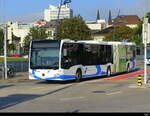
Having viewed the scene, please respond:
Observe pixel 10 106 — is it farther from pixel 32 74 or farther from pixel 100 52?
pixel 100 52

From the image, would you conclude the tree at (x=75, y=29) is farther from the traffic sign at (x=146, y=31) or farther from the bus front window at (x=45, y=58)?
the traffic sign at (x=146, y=31)

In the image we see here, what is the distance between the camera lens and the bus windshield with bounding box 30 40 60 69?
66.6 ft

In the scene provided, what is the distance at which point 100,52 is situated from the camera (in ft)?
82.3

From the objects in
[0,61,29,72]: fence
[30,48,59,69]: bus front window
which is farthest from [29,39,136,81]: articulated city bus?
[0,61,29,72]: fence

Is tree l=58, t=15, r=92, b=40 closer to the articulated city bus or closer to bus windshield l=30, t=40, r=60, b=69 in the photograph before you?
the articulated city bus

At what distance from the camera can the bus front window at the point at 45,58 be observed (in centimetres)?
2028

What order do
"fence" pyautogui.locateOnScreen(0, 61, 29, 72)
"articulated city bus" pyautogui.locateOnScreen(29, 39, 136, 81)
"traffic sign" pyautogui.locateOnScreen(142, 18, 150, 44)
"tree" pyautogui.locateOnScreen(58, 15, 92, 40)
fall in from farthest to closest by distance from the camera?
"tree" pyautogui.locateOnScreen(58, 15, 92, 40), "fence" pyautogui.locateOnScreen(0, 61, 29, 72), "articulated city bus" pyautogui.locateOnScreen(29, 39, 136, 81), "traffic sign" pyautogui.locateOnScreen(142, 18, 150, 44)

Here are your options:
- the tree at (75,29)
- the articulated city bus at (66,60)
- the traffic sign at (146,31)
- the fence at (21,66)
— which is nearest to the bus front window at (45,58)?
the articulated city bus at (66,60)

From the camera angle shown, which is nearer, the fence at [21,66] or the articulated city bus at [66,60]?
the articulated city bus at [66,60]

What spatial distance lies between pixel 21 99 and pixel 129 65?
64.8ft

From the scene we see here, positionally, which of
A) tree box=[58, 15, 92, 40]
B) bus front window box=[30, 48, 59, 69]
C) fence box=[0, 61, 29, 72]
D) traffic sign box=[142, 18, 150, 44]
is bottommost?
fence box=[0, 61, 29, 72]

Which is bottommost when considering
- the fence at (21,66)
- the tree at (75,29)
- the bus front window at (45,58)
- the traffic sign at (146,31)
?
the fence at (21,66)

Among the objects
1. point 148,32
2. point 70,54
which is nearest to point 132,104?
point 148,32

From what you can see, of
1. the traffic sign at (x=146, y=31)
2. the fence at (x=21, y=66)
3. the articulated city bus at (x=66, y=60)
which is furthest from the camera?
the fence at (x=21, y=66)
